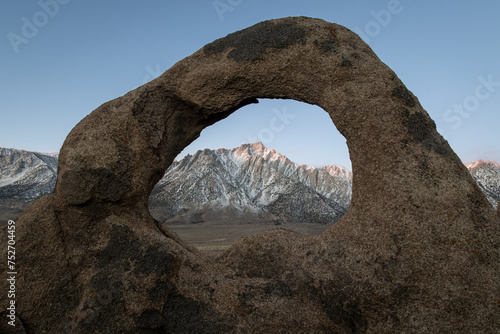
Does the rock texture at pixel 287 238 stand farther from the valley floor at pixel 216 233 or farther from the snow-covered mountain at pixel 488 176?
the snow-covered mountain at pixel 488 176

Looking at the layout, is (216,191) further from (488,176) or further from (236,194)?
(488,176)

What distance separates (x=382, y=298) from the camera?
188 inches

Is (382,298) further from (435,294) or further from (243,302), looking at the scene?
(243,302)

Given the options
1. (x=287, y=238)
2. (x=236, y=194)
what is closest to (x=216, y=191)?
(x=236, y=194)

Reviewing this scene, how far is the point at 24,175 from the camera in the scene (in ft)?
A: 252

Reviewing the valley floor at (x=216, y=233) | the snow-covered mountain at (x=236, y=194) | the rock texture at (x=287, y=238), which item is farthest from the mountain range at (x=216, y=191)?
the rock texture at (x=287, y=238)

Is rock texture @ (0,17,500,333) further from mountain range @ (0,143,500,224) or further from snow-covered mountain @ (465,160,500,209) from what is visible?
snow-covered mountain @ (465,160,500,209)

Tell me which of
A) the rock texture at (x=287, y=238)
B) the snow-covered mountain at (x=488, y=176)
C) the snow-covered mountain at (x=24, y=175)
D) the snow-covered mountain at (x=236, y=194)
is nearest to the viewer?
the rock texture at (x=287, y=238)

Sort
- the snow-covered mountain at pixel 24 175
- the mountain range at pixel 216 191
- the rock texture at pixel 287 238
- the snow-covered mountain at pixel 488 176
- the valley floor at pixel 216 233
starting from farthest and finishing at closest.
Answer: the snow-covered mountain at pixel 24 175 < the mountain range at pixel 216 191 < the snow-covered mountain at pixel 488 176 < the valley floor at pixel 216 233 < the rock texture at pixel 287 238

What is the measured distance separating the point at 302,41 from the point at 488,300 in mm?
5479

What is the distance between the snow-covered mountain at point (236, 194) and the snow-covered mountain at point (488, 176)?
29.6 m

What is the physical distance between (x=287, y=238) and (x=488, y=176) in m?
79.1

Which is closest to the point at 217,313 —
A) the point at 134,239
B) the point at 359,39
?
the point at 134,239

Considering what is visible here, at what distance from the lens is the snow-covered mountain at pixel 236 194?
7238 cm
